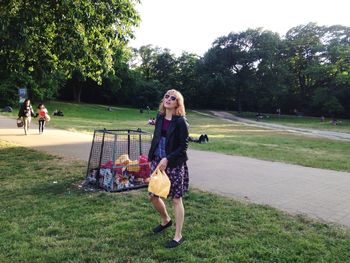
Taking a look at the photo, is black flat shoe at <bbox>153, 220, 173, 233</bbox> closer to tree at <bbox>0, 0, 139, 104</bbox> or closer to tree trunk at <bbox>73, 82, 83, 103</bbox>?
tree at <bbox>0, 0, 139, 104</bbox>

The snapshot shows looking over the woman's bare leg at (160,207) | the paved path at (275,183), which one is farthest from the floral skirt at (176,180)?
the paved path at (275,183)

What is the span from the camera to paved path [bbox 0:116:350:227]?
5.95 m

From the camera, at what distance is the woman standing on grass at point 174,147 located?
440 centimetres

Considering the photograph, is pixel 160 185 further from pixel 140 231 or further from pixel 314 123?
pixel 314 123

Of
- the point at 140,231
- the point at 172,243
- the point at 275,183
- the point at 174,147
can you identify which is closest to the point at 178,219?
the point at 172,243

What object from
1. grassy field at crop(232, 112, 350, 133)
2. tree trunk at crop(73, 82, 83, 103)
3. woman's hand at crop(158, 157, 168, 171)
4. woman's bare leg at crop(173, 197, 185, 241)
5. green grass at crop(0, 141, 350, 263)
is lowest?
grassy field at crop(232, 112, 350, 133)

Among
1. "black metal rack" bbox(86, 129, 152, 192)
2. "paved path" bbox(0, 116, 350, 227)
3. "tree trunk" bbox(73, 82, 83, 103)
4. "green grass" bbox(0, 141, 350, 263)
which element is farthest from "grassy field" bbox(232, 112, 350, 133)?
"tree trunk" bbox(73, 82, 83, 103)

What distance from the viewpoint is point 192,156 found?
37.0ft

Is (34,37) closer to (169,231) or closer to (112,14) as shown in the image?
(112,14)

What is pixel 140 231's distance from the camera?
4.73 m

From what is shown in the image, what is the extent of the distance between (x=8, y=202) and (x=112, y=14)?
665 centimetres

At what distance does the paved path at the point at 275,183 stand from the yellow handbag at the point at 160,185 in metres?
2.44

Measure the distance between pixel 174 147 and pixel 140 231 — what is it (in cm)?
124

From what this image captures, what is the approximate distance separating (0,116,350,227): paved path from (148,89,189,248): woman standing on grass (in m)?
2.18
